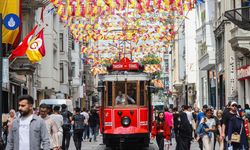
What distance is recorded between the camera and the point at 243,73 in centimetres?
3303

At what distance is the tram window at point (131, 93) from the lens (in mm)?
24577

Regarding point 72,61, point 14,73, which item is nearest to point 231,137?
point 14,73

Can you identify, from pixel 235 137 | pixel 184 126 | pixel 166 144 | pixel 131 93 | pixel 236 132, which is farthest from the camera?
pixel 131 93

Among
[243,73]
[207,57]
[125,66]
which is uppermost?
[207,57]

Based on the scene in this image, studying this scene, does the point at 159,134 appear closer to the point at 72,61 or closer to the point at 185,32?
the point at 185,32

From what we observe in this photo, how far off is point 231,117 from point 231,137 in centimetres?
54

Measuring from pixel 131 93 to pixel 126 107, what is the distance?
59 cm

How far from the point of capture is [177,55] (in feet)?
259

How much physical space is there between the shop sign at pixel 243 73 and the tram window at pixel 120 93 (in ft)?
30.3

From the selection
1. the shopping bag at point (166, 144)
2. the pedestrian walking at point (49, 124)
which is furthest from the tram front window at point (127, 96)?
the pedestrian walking at point (49, 124)

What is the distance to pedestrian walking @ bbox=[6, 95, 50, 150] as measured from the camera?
966cm

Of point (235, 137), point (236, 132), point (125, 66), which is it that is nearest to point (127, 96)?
point (125, 66)

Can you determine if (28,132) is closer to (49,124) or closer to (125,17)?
(49,124)

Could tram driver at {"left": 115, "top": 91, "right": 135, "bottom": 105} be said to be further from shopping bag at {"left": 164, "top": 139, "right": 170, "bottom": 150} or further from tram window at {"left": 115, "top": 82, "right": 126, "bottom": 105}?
shopping bag at {"left": 164, "top": 139, "right": 170, "bottom": 150}
